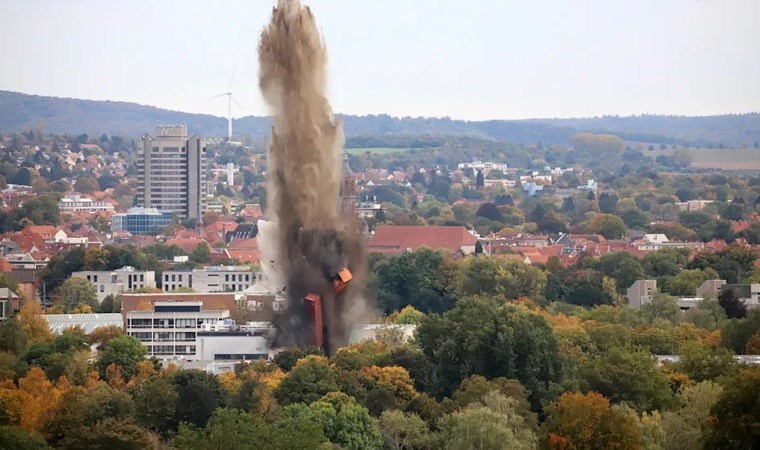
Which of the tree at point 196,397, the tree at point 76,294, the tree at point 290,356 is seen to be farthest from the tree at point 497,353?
the tree at point 76,294

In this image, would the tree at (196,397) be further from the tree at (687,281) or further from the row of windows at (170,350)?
the tree at (687,281)

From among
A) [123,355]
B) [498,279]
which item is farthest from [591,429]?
[498,279]

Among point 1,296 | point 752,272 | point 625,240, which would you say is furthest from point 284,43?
point 625,240

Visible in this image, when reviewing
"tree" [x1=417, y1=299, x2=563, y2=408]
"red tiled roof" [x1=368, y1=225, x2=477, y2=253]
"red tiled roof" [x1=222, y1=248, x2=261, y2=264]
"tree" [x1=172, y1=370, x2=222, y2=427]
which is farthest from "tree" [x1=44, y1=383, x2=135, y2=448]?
"red tiled roof" [x1=368, y1=225, x2=477, y2=253]

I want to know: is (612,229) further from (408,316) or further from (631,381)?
(631,381)

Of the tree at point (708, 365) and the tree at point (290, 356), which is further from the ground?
the tree at point (708, 365)

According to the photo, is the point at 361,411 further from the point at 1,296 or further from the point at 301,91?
the point at 1,296

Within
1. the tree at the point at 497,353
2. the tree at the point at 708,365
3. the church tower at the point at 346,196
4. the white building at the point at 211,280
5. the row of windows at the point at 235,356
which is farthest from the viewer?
the white building at the point at 211,280
